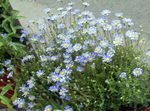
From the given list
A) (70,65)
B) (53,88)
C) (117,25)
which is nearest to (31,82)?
(53,88)

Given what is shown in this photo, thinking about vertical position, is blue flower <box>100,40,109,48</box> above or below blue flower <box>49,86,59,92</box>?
above

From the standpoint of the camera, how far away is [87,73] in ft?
8.69

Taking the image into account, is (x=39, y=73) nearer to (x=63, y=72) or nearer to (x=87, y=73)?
(x=63, y=72)

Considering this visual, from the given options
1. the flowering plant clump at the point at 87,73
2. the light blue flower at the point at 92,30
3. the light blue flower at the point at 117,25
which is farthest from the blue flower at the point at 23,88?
the light blue flower at the point at 117,25

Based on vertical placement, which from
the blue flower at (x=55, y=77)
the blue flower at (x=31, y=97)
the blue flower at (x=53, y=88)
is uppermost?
the blue flower at (x=55, y=77)

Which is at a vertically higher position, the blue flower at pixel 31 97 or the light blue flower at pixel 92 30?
the light blue flower at pixel 92 30

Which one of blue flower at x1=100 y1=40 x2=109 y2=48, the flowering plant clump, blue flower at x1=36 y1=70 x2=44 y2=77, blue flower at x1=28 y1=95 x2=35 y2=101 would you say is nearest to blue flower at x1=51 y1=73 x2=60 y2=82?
the flowering plant clump

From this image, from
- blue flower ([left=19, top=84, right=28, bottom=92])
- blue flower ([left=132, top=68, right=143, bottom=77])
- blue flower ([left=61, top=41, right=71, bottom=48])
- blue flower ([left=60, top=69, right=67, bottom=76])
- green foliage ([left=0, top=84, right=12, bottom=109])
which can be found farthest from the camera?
green foliage ([left=0, top=84, right=12, bottom=109])

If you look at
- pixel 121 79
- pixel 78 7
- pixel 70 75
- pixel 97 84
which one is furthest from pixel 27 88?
pixel 78 7

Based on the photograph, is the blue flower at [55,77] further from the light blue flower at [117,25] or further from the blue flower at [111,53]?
the light blue flower at [117,25]

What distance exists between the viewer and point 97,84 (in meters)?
2.58

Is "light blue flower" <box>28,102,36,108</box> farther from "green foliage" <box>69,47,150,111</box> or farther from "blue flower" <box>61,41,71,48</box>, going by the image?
"blue flower" <box>61,41,71,48</box>

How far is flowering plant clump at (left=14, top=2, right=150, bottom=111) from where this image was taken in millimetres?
2525

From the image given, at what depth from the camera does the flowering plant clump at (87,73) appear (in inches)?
99.4
